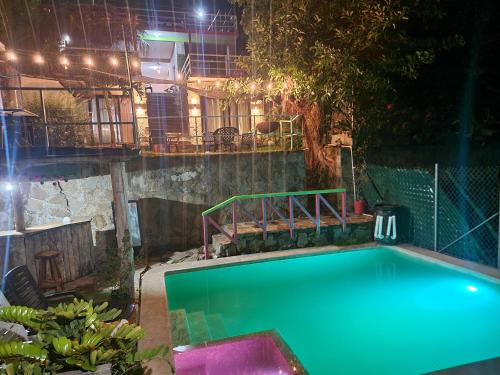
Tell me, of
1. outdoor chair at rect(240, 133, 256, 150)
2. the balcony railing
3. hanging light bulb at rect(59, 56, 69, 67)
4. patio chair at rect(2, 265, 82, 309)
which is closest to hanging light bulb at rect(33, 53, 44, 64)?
hanging light bulb at rect(59, 56, 69, 67)

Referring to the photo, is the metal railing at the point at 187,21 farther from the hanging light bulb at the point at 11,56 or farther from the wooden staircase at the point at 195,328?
the wooden staircase at the point at 195,328

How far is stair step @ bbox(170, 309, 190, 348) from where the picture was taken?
4230 mm

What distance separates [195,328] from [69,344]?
2.37 meters

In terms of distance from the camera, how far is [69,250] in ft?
27.0

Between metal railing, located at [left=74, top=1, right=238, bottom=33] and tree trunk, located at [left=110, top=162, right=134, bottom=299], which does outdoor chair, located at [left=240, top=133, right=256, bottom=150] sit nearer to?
tree trunk, located at [left=110, top=162, right=134, bottom=299]

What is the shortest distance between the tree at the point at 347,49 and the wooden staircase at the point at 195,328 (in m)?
6.03

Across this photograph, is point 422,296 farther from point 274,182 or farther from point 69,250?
point 69,250

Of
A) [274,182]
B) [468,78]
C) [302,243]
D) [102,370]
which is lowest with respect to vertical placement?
[302,243]

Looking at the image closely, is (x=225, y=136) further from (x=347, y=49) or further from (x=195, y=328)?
(x=195, y=328)

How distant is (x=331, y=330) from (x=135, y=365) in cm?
321

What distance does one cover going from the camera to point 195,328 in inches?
193

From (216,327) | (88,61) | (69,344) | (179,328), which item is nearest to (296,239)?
(216,327)

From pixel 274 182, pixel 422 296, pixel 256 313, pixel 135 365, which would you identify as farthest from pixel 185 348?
pixel 274 182

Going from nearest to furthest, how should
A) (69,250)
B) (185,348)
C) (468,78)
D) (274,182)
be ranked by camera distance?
(185,348)
(69,250)
(468,78)
(274,182)
